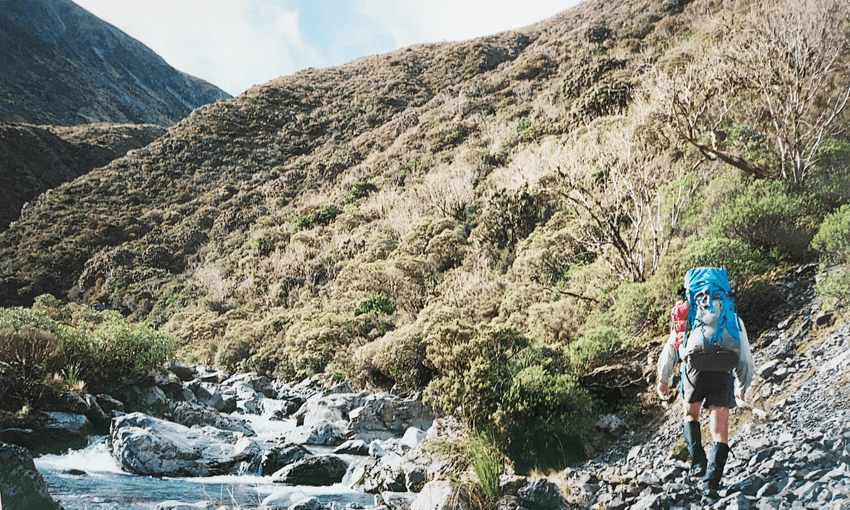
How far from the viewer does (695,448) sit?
2.94 metres

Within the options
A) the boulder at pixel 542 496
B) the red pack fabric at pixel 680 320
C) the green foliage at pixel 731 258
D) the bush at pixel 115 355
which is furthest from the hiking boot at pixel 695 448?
the bush at pixel 115 355

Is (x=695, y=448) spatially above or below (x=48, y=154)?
below

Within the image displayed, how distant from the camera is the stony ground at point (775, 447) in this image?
2428mm

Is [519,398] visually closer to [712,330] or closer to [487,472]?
[487,472]

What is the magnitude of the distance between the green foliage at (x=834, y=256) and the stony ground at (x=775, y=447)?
23cm

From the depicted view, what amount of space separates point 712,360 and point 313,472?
4.79m

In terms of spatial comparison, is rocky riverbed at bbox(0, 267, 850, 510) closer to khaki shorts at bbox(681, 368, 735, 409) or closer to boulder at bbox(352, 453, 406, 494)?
boulder at bbox(352, 453, 406, 494)

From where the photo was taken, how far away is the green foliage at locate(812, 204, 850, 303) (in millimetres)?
3717

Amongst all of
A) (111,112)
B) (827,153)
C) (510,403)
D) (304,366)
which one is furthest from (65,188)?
(827,153)

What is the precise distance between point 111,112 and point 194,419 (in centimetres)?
4967

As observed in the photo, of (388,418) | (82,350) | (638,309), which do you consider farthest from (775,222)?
(82,350)

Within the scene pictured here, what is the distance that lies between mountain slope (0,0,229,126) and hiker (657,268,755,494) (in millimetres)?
35541

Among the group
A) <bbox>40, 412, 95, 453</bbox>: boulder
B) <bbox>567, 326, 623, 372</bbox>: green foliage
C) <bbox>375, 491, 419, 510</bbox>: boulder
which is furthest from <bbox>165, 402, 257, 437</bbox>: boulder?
<bbox>567, 326, 623, 372</bbox>: green foliage

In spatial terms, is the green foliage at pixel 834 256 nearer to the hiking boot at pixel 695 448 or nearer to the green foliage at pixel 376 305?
the hiking boot at pixel 695 448
